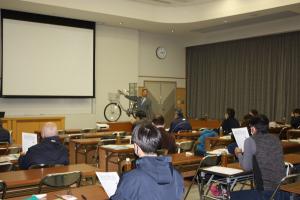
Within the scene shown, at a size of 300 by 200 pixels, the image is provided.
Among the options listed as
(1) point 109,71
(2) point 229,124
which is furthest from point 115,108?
(2) point 229,124

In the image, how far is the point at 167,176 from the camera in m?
2.00

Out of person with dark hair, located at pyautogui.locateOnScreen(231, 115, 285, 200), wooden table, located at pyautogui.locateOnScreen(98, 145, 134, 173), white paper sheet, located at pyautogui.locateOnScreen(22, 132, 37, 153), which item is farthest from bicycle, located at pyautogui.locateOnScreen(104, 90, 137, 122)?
person with dark hair, located at pyautogui.locateOnScreen(231, 115, 285, 200)

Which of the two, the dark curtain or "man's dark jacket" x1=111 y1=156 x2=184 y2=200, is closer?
"man's dark jacket" x1=111 y1=156 x2=184 y2=200

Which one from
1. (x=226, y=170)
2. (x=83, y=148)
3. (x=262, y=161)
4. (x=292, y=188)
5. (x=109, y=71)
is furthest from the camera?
(x=109, y=71)

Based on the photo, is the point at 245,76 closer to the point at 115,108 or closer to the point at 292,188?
the point at 115,108

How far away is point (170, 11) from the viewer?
10.9 meters

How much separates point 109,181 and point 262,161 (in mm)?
1664

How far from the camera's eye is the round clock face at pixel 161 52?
42.3 feet

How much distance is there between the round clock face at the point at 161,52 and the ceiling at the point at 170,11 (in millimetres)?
1102

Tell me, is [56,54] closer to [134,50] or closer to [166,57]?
[134,50]

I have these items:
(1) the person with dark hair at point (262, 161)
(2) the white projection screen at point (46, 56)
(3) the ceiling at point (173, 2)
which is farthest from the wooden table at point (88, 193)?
(3) the ceiling at point (173, 2)

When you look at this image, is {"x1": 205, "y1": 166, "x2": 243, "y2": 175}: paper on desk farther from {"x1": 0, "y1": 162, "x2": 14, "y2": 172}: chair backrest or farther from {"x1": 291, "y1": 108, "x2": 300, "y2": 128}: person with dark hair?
{"x1": 291, "y1": 108, "x2": 300, "y2": 128}: person with dark hair

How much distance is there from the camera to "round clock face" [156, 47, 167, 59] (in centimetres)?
1289

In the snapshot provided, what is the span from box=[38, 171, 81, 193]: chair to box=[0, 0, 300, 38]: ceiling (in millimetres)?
6414
